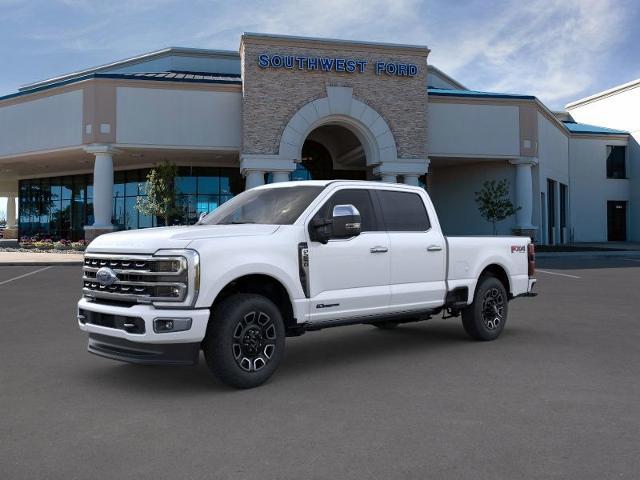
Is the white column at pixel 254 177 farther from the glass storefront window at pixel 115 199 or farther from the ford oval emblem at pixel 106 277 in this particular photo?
the ford oval emblem at pixel 106 277

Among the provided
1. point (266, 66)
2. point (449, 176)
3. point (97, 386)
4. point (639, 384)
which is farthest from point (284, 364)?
point (449, 176)

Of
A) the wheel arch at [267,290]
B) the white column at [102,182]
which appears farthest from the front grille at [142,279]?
the white column at [102,182]

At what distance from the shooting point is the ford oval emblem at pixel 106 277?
5.90 m

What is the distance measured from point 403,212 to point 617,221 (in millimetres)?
44311

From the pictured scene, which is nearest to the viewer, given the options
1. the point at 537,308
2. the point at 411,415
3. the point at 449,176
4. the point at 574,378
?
the point at 411,415

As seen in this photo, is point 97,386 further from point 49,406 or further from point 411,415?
point 411,415

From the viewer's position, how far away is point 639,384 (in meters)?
6.00

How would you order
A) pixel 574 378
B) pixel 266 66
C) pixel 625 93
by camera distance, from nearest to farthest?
pixel 574 378 → pixel 266 66 → pixel 625 93

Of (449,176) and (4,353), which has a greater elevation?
(449,176)

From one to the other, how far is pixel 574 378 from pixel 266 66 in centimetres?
2497

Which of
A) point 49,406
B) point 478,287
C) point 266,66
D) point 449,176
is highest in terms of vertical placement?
point 266,66

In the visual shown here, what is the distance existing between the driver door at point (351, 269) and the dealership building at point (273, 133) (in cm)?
2216

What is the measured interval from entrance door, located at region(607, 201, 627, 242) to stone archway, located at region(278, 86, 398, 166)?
23916 millimetres

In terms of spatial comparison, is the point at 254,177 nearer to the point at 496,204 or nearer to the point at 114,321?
the point at 496,204
